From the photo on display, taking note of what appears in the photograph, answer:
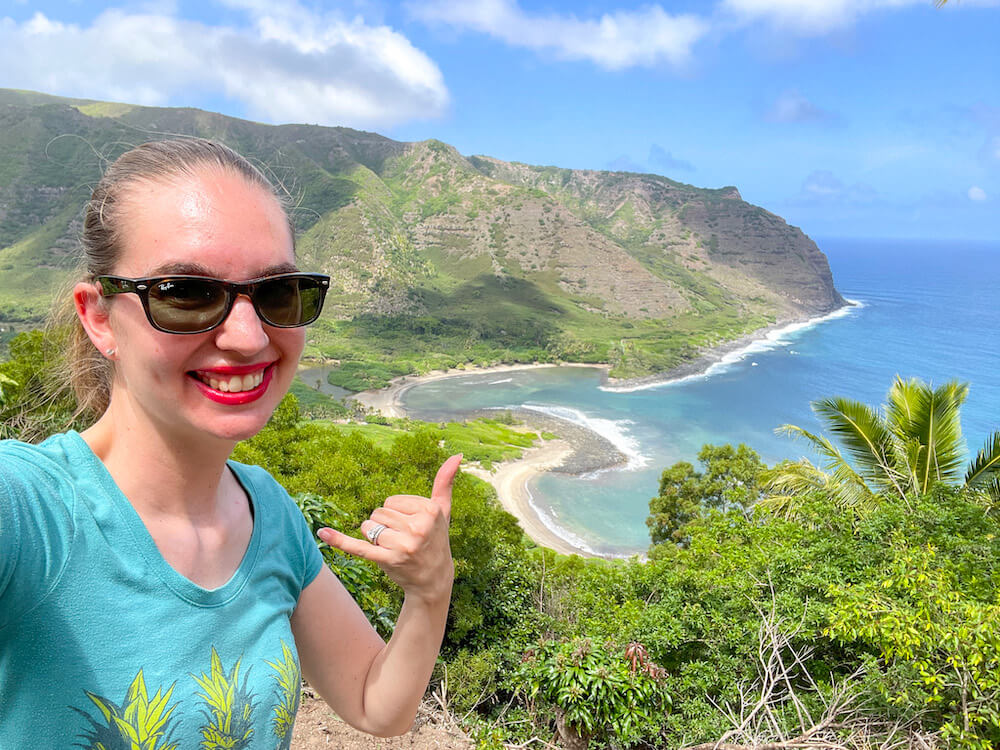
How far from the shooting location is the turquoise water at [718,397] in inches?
1581

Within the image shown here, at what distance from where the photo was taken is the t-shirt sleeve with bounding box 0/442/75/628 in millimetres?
857

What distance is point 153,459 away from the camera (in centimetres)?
108

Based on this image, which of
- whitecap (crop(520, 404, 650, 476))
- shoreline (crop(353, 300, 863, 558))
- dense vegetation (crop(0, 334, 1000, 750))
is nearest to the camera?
dense vegetation (crop(0, 334, 1000, 750))

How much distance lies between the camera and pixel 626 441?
5200 cm

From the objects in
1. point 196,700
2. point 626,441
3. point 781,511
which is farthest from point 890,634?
point 626,441

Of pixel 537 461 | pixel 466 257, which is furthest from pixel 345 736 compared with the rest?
pixel 466 257

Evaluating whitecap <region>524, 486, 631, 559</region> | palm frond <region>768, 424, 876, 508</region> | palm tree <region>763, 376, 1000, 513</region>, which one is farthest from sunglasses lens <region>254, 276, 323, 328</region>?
whitecap <region>524, 486, 631, 559</region>

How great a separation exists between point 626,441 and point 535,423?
867 cm

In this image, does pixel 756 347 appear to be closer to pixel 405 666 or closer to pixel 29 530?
pixel 405 666

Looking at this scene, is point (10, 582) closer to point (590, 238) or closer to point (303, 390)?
point (303, 390)

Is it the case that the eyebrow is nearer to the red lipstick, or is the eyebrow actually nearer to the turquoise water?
the red lipstick

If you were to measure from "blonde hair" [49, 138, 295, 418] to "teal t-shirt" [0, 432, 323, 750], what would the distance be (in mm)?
307

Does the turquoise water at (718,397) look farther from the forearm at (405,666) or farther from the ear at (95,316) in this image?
the ear at (95,316)

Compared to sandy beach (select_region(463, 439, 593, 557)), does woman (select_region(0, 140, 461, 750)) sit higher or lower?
higher
